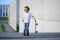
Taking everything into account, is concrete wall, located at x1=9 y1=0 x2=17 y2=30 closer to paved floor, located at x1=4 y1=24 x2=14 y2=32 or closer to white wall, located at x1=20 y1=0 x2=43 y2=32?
paved floor, located at x1=4 y1=24 x2=14 y2=32

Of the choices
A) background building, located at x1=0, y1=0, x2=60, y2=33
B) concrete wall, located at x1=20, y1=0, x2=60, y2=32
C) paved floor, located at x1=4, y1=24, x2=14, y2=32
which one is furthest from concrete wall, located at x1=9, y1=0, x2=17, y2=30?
concrete wall, located at x1=20, y1=0, x2=60, y2=32

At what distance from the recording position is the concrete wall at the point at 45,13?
14961 millimetres

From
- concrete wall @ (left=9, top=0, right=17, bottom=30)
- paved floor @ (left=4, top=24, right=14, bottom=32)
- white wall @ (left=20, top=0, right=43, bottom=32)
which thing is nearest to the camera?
paved floor @ (left=4, top=24, right=14, bottom=32)

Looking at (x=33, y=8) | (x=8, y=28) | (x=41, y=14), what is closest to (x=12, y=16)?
(x=8, y=28)

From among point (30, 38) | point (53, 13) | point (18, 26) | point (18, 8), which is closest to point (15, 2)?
point (18, 8)

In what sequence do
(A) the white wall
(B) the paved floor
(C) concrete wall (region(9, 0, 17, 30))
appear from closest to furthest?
(B) the paved floor → (C) concrete wall (region(9, 0, 17, 30)) → (A) the white wall

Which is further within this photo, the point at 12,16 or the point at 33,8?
the point at 33,8

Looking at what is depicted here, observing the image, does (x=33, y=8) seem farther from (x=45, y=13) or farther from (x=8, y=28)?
(x=8, y=28)

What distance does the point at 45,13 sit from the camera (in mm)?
15172

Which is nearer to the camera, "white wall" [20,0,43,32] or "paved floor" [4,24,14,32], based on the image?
"paved floor" [4,24,14,32]

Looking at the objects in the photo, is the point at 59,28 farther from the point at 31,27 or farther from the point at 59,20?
the point at 31,27

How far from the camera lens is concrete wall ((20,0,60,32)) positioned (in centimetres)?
1496

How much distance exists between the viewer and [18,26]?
14938 mm

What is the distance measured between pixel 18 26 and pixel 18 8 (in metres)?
1.12
